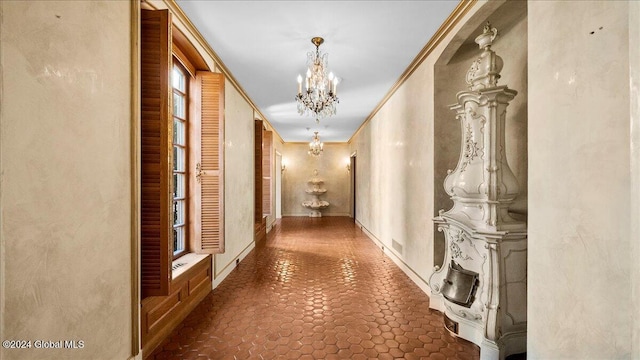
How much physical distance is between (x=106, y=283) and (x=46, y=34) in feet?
4.58

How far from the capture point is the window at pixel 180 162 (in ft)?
10.1

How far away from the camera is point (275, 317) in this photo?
2818 mm

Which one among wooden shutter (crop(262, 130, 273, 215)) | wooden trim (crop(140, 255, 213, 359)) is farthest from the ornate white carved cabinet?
wooden shutter (crop(262, 130, 273, 215))

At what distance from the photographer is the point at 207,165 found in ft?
10.8

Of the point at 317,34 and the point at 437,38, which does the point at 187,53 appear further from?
the point at 437,38

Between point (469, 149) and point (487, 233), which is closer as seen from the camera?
point (487, 233)

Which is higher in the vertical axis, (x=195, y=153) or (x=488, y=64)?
(x=488, y=64)

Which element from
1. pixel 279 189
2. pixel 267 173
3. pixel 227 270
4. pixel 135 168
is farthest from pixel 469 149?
pixel 279 189

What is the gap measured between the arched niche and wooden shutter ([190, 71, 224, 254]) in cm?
261

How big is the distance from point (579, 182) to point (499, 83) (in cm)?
210

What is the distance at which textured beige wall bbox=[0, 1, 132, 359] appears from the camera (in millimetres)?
1147

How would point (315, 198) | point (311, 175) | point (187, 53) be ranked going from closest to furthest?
1. point (187, 53)
2. point (315, 198)
3. point (311, 175)

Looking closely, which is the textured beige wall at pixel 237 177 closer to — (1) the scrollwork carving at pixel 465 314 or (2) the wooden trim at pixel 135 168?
(2) the wooden trim at pixel 135 168

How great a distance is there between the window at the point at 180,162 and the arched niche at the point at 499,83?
300cm
